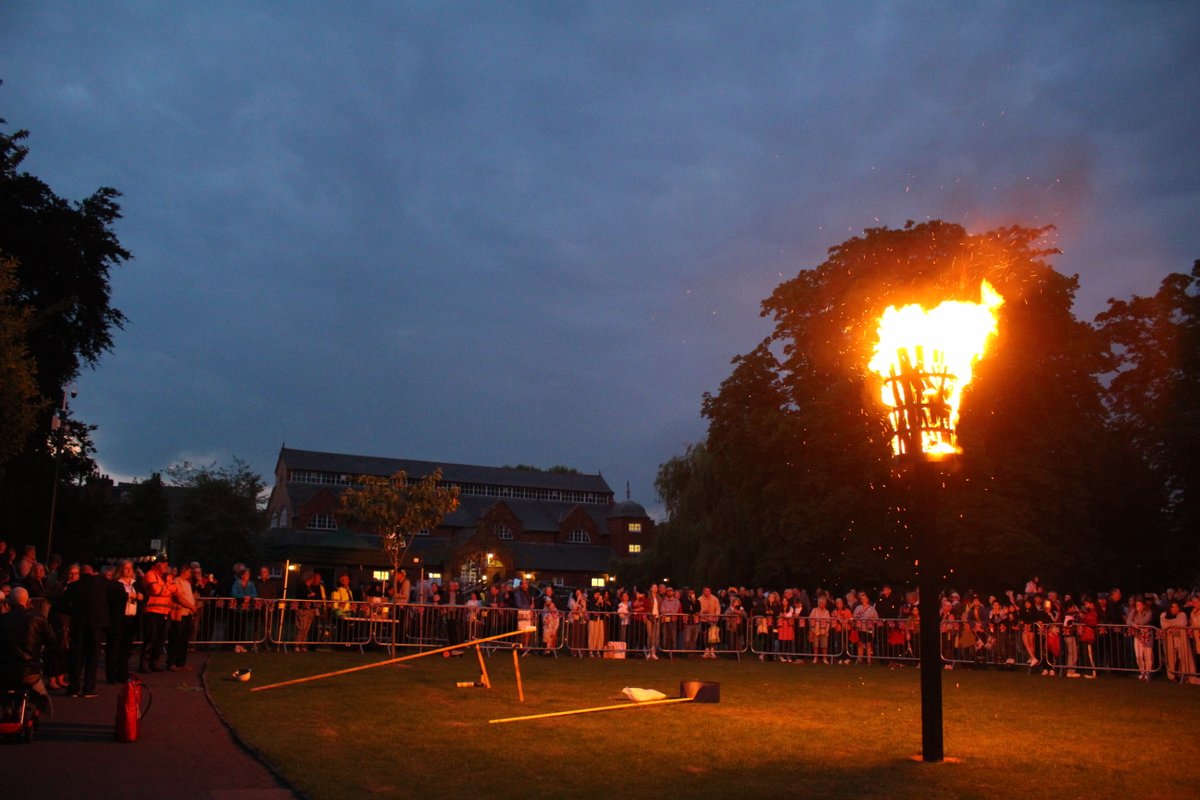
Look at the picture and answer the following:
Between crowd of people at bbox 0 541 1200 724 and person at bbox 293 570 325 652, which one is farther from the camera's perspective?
person at bbox 293 570 325 652

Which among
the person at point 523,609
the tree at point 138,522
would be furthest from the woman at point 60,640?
the tree at point 138,522

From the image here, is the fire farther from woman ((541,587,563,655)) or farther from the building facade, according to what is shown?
the building facade

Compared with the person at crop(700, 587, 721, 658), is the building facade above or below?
above

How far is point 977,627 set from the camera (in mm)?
26609

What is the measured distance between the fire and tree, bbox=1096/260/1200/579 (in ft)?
101

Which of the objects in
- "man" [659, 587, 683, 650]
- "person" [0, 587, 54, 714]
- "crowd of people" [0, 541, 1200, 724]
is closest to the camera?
"person" [0, 587, 54, 714]

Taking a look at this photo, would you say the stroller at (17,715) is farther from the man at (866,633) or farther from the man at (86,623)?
the man at (866,633)

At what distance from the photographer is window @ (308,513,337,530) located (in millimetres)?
94156

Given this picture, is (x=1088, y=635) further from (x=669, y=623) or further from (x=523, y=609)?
(x=523, y=609)

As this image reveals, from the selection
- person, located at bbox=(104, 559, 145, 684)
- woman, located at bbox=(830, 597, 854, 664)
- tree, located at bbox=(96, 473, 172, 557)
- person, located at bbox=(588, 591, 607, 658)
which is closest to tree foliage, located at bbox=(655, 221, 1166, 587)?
woman, located at bbox=(830, 597, 854, 664)

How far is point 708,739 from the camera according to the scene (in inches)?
484

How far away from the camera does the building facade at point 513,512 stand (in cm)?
9425

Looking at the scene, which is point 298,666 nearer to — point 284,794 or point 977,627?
point 284,794

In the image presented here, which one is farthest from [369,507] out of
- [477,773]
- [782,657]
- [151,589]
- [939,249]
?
[477,773]
